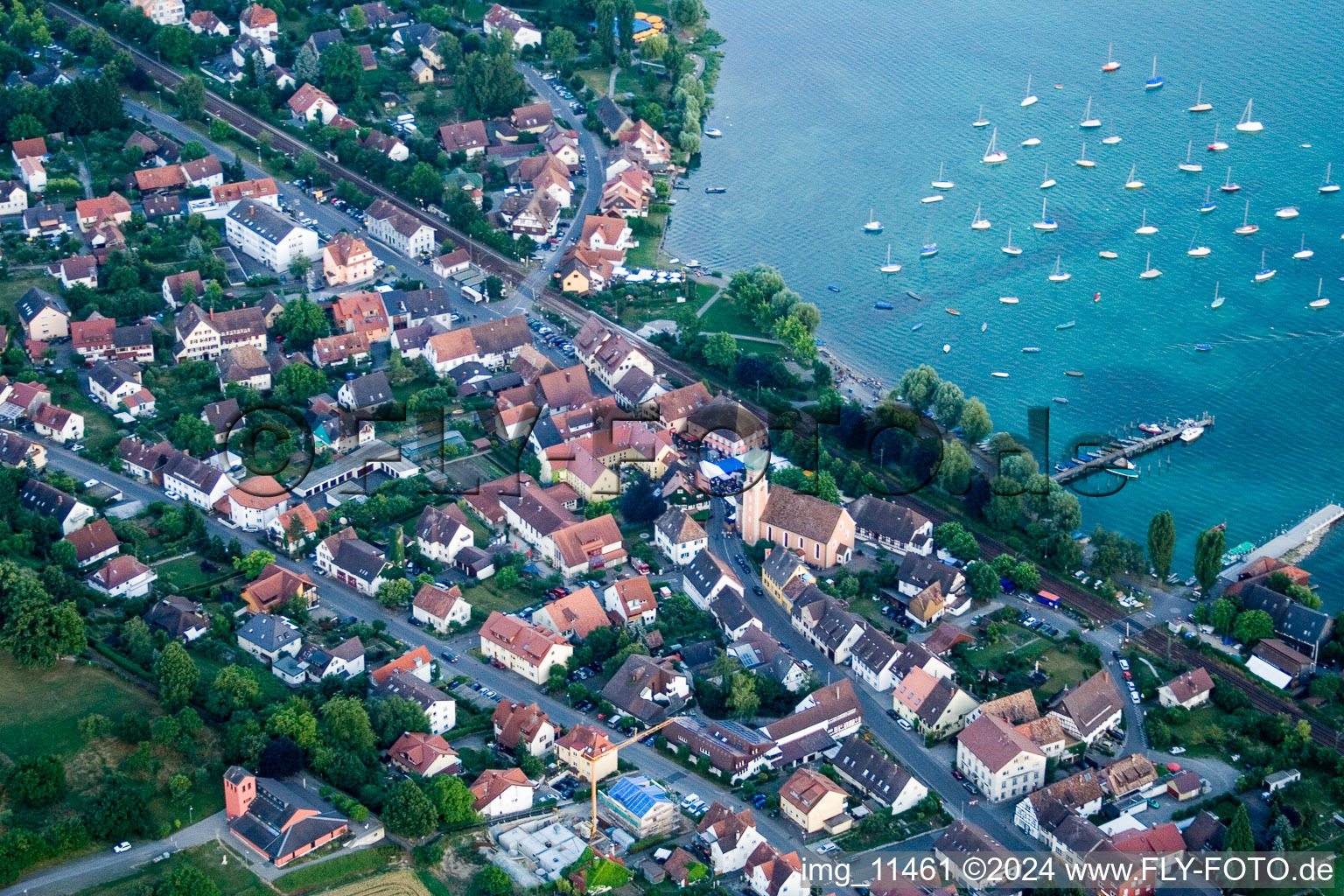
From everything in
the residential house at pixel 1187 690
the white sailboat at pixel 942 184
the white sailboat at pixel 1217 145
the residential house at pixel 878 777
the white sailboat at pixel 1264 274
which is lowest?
the residential house at pixel 878 777

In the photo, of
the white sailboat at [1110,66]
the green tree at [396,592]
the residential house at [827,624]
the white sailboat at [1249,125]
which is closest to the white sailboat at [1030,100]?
the white sailboat at [1110,66]

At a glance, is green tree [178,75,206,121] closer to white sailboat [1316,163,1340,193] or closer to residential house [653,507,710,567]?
residential house [653,507,710,567]

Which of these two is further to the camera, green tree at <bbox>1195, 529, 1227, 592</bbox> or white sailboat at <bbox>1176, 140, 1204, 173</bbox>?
white sailboat at <bbox>1176, 140, 1204, 173</bbox>

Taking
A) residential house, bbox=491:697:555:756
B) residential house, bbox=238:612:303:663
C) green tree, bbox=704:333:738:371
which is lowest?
residential house, bbox=238:612:303:663

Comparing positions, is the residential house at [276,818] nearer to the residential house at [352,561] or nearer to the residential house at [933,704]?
the residential house at [352,561]

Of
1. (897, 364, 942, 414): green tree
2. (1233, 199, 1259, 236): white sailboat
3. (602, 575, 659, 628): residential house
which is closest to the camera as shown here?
(602, 575, 659, 628): residential house

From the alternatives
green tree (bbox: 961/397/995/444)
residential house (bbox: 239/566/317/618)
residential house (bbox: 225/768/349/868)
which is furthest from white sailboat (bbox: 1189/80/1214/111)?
residential house (bbox: 225/768/349/868)
